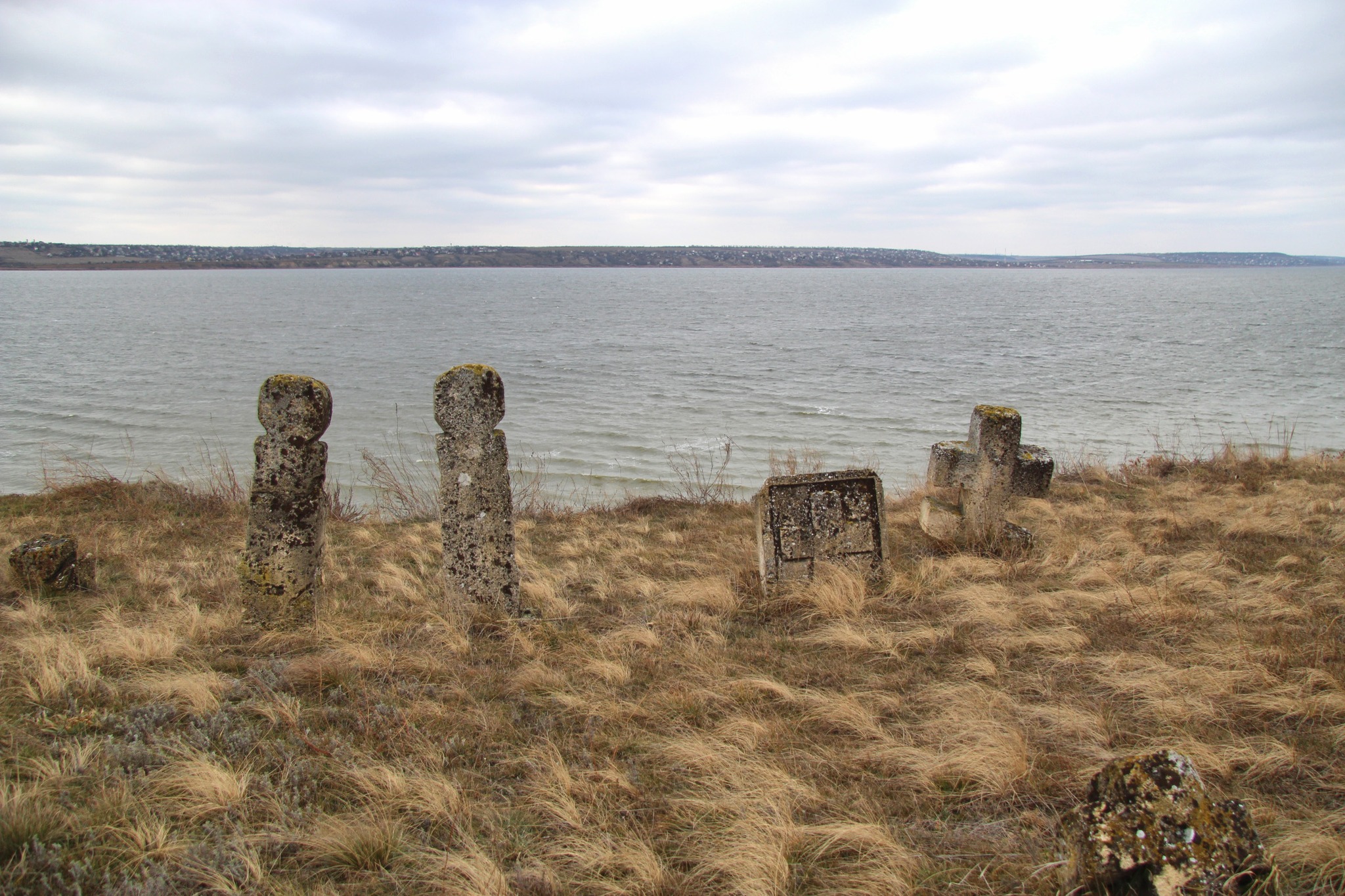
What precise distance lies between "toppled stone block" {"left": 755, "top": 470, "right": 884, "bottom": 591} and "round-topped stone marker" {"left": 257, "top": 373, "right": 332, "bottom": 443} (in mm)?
3552

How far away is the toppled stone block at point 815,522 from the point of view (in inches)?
250

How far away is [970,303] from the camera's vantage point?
88.6 metres

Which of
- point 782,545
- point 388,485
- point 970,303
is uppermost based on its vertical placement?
point 970,303

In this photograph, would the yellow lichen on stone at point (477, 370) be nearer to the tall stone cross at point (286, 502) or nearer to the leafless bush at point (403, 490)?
the tall stone cross at point (286, 502)

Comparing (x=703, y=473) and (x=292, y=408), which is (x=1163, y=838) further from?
(x=703, y=473)

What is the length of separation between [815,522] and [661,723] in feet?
9.03

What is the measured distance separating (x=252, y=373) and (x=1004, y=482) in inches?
1248

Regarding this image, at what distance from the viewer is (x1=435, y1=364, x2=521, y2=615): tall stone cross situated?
18.4 feet

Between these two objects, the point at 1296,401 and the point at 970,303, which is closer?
the point at 1296,401

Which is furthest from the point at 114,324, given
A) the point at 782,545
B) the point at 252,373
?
the point at 782,545

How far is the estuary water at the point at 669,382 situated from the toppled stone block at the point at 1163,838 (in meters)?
12.9

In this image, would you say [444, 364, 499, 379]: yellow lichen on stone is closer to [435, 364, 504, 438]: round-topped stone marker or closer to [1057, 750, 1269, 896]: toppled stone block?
[435, 364, 504, 438]: round-topped stone marker

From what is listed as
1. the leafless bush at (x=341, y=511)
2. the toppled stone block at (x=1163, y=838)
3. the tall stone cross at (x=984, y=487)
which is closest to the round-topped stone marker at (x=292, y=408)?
the leafless bush at (x=341, y=511)

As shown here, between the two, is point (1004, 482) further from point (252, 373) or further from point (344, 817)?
point (252, 373)
